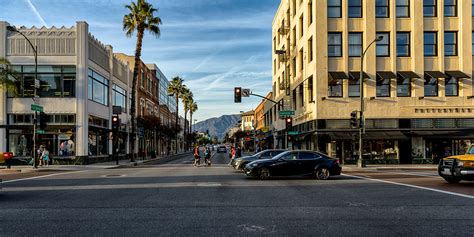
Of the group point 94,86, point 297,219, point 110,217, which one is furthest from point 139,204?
point 94,86

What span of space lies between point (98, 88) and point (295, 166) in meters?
27.4

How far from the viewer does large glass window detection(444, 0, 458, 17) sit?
3769cm

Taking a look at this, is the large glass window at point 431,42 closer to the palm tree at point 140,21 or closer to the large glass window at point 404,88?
the large glass window at point 404,88

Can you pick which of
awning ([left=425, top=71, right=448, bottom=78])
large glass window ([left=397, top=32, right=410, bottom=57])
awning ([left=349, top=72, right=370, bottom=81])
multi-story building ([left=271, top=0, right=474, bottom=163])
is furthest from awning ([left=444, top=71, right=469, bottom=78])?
awning ([left=349, top=72, right=370, bottom=81])

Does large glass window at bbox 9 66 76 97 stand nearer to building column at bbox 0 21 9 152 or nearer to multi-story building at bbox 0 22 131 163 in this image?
multi-story building at bbox 0 22 131 163

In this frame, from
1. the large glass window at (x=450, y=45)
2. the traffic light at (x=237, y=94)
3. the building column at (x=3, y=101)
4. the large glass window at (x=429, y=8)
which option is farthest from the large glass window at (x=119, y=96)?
the large glass window at (x=450, y=45)

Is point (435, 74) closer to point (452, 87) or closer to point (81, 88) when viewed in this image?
point (452, 87)

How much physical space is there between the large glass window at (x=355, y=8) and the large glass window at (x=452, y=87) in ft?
30.6

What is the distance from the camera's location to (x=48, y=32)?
37.1 meters

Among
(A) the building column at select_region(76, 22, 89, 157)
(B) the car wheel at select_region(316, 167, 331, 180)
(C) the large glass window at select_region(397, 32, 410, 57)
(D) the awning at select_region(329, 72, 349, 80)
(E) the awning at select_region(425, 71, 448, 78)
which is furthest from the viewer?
(C) the large glass window at select_region(397, 32, 410, 57)

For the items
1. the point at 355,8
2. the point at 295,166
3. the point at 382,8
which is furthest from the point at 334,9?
the point at 295,166

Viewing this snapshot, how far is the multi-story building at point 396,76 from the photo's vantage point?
36.7 m

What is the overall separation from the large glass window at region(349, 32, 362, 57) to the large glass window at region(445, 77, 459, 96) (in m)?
7.80

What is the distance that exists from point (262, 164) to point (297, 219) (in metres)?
10.4
